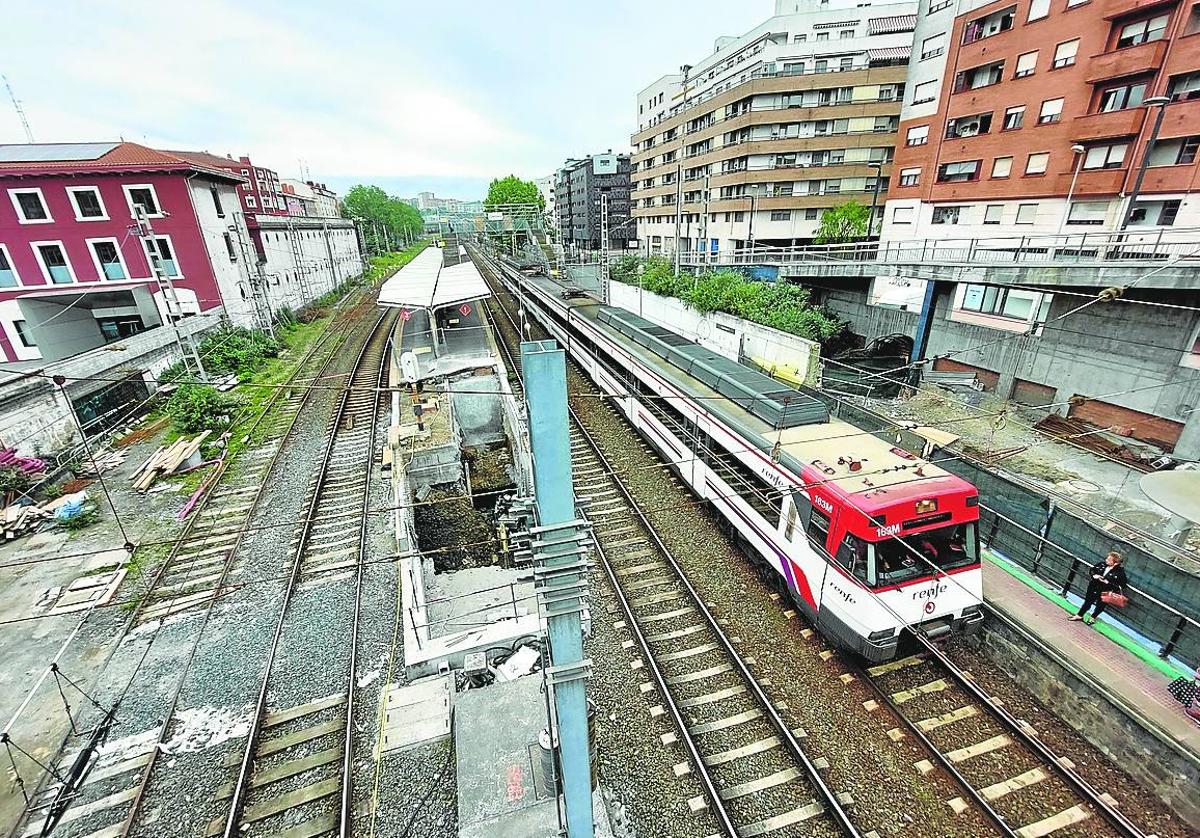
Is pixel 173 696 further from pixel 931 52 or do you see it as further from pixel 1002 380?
pixel 931 52

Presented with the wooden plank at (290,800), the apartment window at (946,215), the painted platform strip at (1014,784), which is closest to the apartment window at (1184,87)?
the apartment window at (946,215)

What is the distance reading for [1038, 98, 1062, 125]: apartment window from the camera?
1877 centimetres

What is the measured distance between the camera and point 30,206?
22750 mm

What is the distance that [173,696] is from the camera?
7.90 metres

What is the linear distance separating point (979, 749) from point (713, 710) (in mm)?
3614

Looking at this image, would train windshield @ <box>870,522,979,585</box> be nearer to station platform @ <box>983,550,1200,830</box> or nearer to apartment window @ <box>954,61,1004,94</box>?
station platform @ <box>983,550,1200,830</box>

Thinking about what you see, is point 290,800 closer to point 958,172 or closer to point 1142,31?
point 1142,31

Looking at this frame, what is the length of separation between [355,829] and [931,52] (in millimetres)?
35036

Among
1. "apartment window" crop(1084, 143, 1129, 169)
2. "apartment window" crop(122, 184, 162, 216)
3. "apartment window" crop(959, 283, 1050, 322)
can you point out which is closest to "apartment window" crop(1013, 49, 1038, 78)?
"apartment window" crop(1084, 143, 1129, 169)

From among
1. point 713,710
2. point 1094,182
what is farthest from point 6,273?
point 1094,182

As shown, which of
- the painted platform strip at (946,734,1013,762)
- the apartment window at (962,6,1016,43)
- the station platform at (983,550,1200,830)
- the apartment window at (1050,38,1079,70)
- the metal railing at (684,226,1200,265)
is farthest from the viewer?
the apartment window at (962,6,1016,43)

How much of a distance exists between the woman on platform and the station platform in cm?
28

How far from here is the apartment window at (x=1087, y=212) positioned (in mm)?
18312

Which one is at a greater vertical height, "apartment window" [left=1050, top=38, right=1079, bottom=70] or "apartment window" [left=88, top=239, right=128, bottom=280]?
"apartment window" [left=1050, top=38, right=1079, bottom=70]
